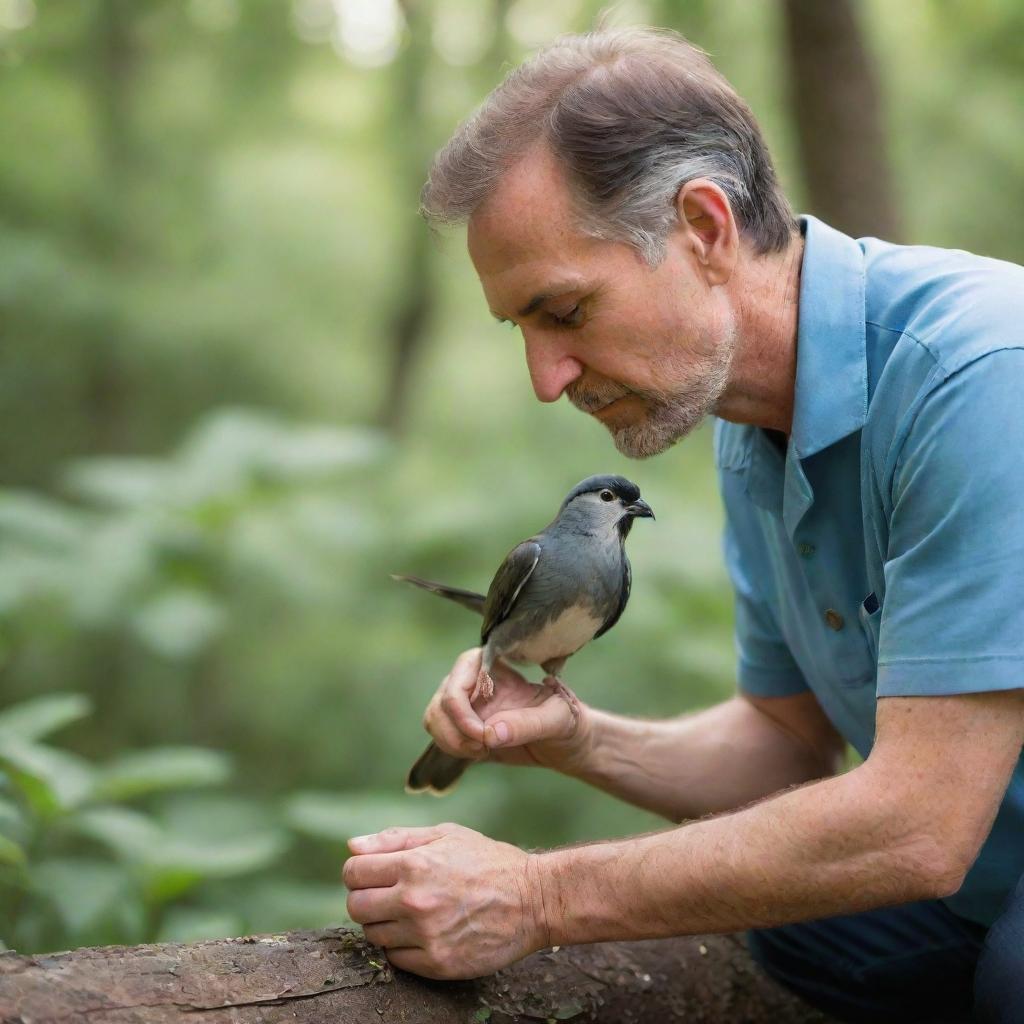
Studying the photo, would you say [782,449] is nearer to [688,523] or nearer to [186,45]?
[688,523]

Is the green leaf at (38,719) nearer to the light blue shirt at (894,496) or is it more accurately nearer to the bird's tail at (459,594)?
A: the bird's tail at (459,594)

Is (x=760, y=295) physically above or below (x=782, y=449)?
above

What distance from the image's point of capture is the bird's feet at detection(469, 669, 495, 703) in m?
2.70

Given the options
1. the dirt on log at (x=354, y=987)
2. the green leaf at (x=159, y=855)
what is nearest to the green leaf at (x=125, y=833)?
the green leaf at (x=159, y=855)

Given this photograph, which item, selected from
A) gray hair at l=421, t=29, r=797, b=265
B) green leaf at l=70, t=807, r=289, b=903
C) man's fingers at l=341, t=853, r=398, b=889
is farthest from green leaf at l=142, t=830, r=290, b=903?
gray hair at l=421, t=29, r=797, b=265

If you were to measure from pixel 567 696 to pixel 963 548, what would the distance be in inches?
44.2

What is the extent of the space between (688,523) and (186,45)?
5.61m

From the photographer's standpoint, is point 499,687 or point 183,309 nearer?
point 499,687

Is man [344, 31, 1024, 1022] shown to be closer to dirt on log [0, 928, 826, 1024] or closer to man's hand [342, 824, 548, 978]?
man's hand [342, 824, 548, 978]

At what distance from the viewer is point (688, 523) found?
505cm

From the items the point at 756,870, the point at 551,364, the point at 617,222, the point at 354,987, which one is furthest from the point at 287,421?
the point at 756,870

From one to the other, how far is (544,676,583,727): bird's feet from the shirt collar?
2.76 feet

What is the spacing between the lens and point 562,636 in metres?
2.82

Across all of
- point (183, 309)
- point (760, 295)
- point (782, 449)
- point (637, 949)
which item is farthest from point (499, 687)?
point (183, 309)
